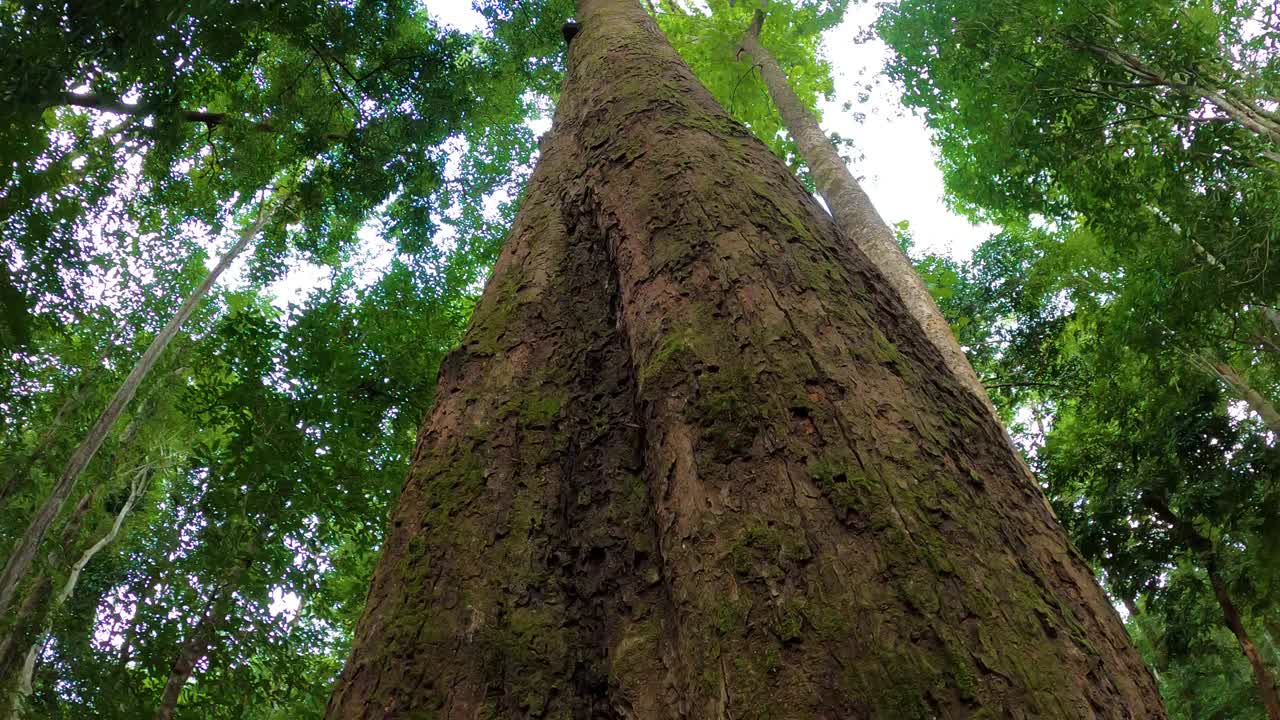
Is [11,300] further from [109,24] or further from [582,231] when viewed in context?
[582,231]

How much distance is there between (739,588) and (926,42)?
7.51m

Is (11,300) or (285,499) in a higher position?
(11,300)

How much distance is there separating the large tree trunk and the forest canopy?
0.11 metres

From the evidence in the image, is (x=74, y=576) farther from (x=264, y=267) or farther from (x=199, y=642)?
(x=199, y=642)

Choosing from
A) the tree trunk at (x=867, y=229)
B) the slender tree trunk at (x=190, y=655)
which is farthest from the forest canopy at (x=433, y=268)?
the tree trunk at (x=867, y=229)

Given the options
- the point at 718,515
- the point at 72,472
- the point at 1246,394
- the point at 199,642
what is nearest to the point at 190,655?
the point at 199,642

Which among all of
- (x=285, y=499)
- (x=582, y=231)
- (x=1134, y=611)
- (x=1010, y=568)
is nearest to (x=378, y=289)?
(x=285, y=499)

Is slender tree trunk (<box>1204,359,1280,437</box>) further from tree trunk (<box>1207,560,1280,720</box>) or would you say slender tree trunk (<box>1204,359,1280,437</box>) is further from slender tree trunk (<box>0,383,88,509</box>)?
slender tree trunk (<box>0,383,88,509</box>)

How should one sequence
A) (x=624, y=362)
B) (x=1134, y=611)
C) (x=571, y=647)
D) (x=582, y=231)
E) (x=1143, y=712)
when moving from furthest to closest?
1. (x=1134, y=611)
2. (x=582, y=231)
3. (x=624, y=362)
4. (x=571, y=647)
5. (x=1143, y=712)

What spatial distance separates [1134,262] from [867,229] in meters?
3.60

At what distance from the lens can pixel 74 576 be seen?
38.9 ft

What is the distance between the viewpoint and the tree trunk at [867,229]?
3.53 m

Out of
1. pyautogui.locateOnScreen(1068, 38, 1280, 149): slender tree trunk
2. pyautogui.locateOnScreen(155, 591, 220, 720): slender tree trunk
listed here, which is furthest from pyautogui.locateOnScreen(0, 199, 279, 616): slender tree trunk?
pyautogui.locateOnScreen(1068, 38, 1280, 149): slender tree trunk

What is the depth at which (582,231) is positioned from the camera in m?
2.09
